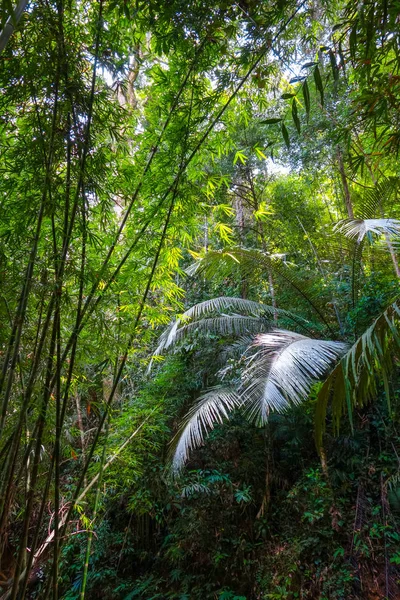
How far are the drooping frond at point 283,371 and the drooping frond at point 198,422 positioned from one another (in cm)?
29

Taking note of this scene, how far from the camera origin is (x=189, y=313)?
3.44 m

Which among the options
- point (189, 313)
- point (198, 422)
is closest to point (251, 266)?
point (189, 313)

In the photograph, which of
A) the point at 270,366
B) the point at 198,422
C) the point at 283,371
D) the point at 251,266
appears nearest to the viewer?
the point at 283,371

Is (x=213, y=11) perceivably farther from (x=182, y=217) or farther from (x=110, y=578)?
(x=110, y=578)

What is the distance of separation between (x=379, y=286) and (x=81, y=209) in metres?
2.83

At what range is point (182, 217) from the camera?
Answer: 192cm

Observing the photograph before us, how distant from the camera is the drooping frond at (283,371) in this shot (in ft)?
7.91

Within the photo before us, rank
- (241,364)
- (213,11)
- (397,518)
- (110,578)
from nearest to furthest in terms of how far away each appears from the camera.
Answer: (213,11) → (397,518) → (110,578) → (241,364)

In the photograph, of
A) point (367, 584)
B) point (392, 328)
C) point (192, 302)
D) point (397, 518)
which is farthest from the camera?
point (192, 302)

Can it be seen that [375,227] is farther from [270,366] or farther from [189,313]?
[189,313]

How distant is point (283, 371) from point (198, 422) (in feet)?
2.85

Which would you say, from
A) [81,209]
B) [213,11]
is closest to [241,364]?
[81,209]

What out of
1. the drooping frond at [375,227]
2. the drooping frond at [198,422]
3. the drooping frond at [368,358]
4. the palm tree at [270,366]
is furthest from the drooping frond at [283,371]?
the drooping frond at [375,227]

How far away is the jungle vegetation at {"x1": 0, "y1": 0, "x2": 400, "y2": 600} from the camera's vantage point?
1324 mm
